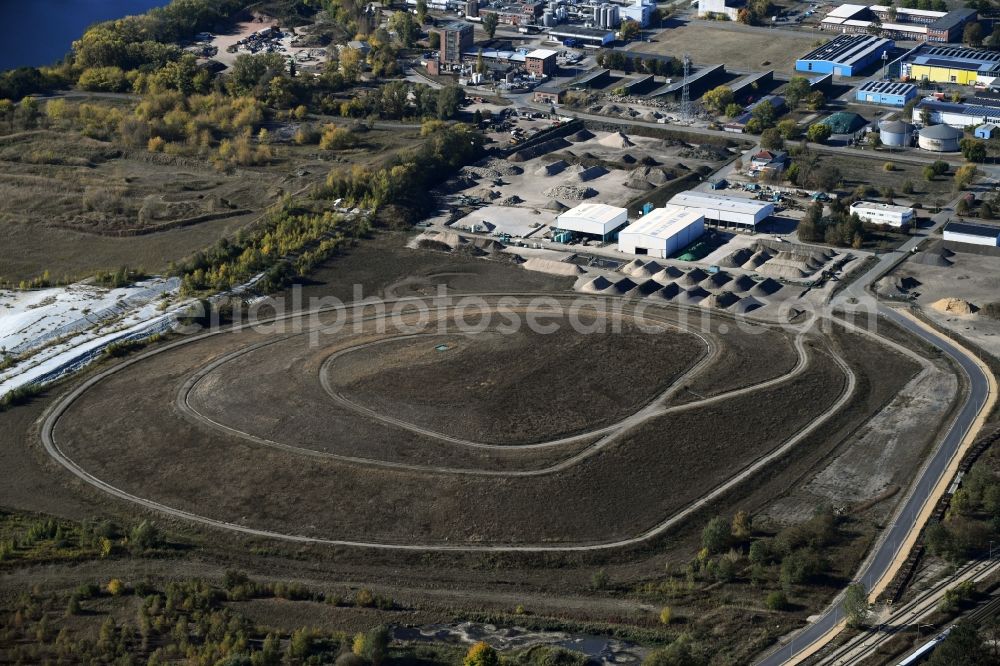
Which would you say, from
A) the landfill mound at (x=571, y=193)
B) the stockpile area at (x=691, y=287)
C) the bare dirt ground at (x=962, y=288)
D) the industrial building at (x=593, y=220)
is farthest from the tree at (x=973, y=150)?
the landfill mound at (x=571, y=193)

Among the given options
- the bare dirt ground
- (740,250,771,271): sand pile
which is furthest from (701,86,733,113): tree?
the bare dirt ground

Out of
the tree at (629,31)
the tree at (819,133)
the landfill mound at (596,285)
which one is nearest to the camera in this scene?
the landfill mound at (596,285)

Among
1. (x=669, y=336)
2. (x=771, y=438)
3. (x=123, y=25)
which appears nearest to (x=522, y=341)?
(x=669, y=336)

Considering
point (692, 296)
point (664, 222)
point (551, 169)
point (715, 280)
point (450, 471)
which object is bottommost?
point (450, 471)

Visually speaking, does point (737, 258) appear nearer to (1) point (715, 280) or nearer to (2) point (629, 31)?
(1) point (715, 280)

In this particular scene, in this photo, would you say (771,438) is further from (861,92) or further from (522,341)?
(861,92)

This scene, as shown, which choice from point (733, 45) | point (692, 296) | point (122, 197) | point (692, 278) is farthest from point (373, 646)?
point (733, 45)

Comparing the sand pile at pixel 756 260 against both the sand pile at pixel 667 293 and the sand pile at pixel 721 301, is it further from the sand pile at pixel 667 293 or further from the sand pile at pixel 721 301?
the sand pile at pixel 667 293
